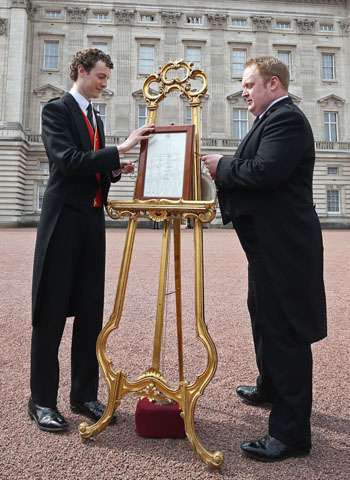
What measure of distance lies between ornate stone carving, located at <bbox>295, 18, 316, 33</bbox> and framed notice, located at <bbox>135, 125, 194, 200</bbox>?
121ft

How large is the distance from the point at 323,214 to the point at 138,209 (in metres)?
32.6

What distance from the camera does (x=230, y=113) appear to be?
109 ft

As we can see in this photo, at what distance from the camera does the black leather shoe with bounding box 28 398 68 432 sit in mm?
2631

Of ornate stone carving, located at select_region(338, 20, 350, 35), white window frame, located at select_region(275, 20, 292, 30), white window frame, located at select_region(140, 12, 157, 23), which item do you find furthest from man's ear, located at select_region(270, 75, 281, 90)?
ornate stone carving, located at select_region(338, 20, 350, 35)

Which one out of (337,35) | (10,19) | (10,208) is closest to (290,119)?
(10,208)

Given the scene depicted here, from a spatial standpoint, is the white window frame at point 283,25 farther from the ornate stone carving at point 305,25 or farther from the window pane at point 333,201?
the window pane at point 333,201

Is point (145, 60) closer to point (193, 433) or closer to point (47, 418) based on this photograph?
point (47, 418)

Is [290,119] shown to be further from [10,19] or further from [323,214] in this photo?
[10,19]

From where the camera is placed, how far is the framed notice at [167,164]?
8.52ft

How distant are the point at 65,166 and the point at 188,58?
3313 centimetres

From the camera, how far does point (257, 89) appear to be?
269 cm

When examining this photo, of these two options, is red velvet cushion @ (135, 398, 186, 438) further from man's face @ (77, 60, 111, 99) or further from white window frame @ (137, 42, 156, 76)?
white window frame @ (137, 42, 156, 76)

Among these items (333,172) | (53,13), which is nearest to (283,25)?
(333,172)

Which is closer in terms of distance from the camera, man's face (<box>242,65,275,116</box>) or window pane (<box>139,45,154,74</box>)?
man's face (<box>242,65,275,116</box>)
